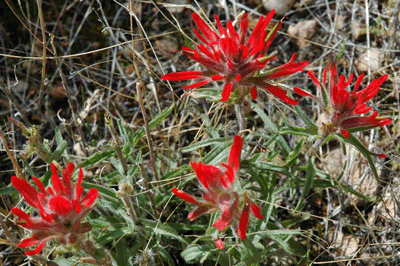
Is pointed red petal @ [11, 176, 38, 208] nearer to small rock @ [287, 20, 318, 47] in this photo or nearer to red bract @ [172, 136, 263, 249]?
red bract @ [172, 136, 263, 249]

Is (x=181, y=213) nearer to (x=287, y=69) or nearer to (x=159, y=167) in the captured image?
(x=159, y=167)

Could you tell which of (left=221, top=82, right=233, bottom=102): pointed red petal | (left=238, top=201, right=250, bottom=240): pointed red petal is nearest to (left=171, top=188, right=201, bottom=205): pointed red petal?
(left=238, top=201, right=250, bottom=240): pointed red petal

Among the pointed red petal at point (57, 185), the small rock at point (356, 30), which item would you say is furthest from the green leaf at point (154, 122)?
the small rock at point (356, 30)

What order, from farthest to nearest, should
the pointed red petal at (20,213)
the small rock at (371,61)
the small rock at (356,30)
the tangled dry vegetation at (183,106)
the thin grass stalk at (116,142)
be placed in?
1. the small rock at (356,30)
2. the small rock at (371,61)
3. the tangled dry vegetation at (183,106)
4. the thin grass stalk at (116,142)
5. the pointed red petal at (20,213)

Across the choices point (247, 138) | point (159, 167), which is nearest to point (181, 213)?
point (159, 167)

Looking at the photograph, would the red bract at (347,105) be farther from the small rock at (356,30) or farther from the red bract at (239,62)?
the small rock at (356,30)

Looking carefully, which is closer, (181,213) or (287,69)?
(287,69)
